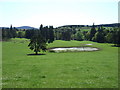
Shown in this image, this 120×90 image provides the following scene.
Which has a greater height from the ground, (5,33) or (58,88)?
(5,33)

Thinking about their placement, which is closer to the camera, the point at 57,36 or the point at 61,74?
the point at 61,74

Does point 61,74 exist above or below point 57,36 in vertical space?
below

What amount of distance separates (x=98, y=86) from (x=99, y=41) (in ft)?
387

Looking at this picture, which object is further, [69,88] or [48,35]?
[48,35]

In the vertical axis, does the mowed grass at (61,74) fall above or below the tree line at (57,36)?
below

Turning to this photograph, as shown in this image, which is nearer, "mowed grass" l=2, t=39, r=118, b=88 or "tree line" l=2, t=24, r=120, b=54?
"mowed grass" l=2, t=39, r=118, b=88

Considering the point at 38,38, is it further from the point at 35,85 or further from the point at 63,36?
the point at 63,36

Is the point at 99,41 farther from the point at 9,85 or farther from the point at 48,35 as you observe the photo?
the point at 9,85

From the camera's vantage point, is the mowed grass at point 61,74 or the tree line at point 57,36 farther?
the tree line at point 57,36

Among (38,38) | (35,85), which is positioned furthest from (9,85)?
(38,38)

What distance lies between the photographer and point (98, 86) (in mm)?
16531

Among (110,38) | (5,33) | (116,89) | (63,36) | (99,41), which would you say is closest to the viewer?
(116,89)

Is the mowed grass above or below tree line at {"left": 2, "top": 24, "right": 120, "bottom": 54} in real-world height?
below

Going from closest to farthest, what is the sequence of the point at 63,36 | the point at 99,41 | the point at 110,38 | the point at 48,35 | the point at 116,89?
the point at 116,89
the point at 110,38
the point at 99,41
the point at 48,35
the point at 63,36
